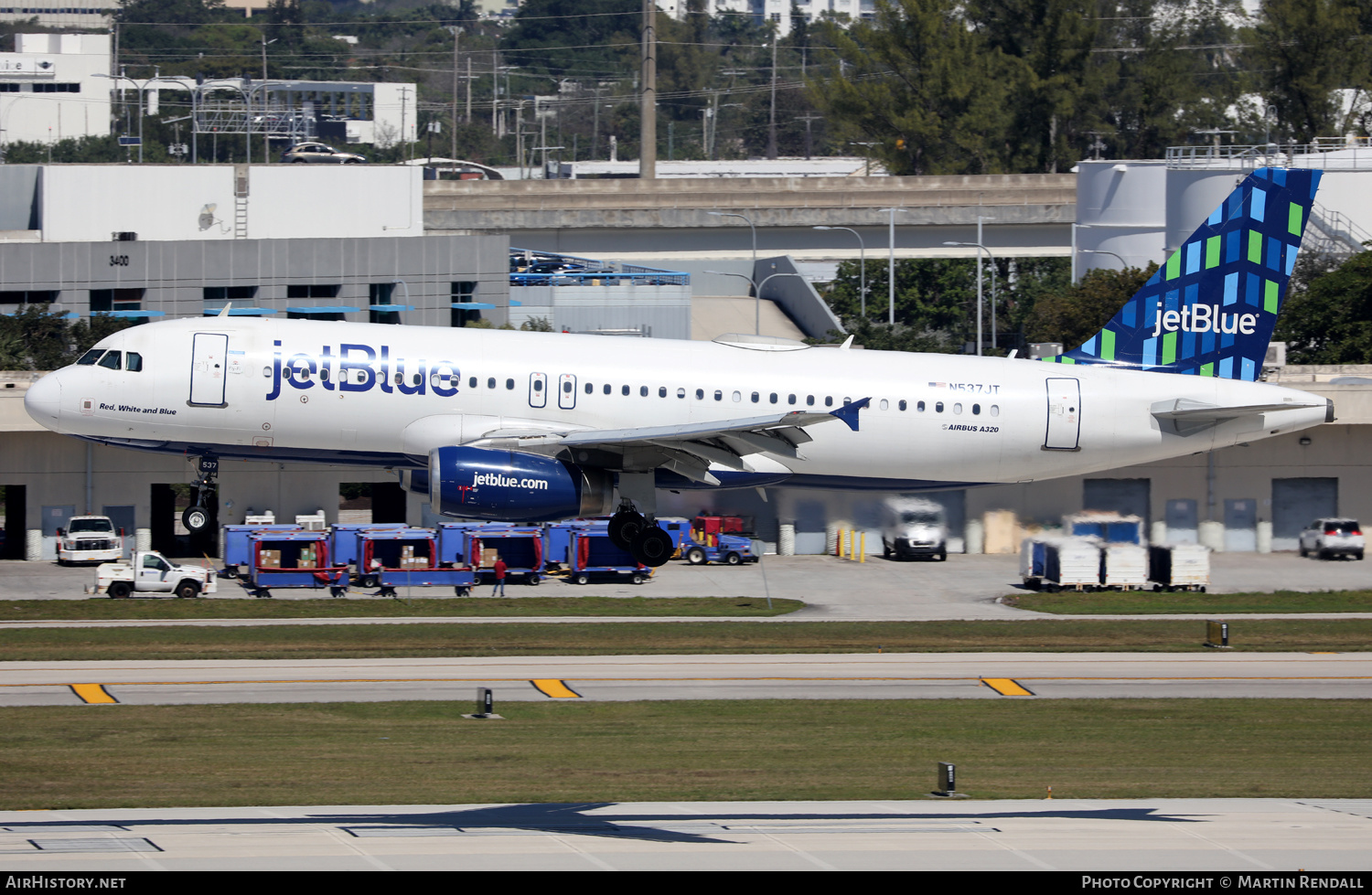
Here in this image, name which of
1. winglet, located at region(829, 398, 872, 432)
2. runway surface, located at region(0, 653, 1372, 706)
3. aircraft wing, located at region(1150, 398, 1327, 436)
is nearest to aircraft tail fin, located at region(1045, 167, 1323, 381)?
aircraft wing, located at region(1150, 398, 1327, 436)

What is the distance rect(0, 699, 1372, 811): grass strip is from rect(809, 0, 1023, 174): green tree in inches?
4618

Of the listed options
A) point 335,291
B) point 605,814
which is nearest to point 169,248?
point 335,291

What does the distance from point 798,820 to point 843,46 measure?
429 feet

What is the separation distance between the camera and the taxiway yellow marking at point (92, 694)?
41438 mm

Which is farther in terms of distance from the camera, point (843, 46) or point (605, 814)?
point (843, 46)

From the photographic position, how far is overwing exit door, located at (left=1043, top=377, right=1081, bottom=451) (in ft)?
133

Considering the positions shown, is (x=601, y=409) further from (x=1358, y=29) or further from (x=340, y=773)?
(x=1358, y=29)

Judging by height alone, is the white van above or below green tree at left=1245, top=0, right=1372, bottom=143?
below

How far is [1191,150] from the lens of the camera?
103625 mm

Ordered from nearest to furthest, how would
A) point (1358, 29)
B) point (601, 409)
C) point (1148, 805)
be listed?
point (1148, 805) < point (601, 409) < point (1358, 29)

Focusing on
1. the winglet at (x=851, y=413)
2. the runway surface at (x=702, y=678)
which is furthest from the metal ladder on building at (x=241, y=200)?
the winglet at (x=851, y=413)

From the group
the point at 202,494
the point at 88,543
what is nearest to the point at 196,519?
the point at 202,494

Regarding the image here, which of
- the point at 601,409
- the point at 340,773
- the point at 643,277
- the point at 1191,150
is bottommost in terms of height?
the point at 340,773

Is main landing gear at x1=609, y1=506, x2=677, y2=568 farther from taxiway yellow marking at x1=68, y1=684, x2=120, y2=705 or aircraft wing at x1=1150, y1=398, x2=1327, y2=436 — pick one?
taxiway yellow marking at x1=68, y1=684, x2=120, y2=705
